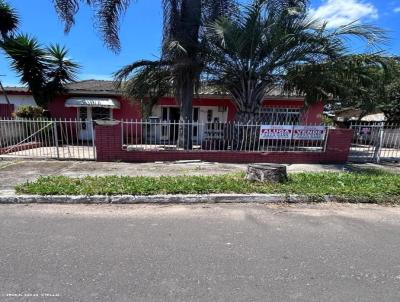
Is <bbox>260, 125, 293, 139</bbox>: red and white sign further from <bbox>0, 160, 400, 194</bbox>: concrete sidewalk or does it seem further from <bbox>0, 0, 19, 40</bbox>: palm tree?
<bbox>0, 0, 19, 40</bbox>: palm tree

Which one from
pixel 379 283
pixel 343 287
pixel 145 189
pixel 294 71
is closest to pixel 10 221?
pixel 145 189

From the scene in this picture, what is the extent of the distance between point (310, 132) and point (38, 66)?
12378 millimetres

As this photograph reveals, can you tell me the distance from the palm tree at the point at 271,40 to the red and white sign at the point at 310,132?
5.94ft

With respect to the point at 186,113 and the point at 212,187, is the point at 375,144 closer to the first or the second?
the point at 186,113

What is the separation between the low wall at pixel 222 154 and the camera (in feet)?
32.9

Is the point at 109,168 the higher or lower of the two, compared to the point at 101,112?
lower

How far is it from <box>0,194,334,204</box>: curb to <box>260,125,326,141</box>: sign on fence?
15.4 feet

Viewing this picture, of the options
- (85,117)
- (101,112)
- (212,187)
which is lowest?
(212,187)

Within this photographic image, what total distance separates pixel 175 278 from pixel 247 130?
8.06 m

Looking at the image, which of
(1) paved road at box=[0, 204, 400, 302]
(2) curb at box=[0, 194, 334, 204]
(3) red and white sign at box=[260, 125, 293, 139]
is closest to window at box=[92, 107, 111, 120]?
(3) red and white sign at box=[260, 125, 293, 139]

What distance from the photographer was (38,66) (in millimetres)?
15461

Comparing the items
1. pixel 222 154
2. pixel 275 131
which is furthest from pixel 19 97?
pixel 275 131

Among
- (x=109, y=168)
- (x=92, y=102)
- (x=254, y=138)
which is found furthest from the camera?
(x=92, y=102)

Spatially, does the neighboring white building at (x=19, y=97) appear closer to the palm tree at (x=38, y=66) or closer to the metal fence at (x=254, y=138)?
the palm tree at (x=38, y=66)
